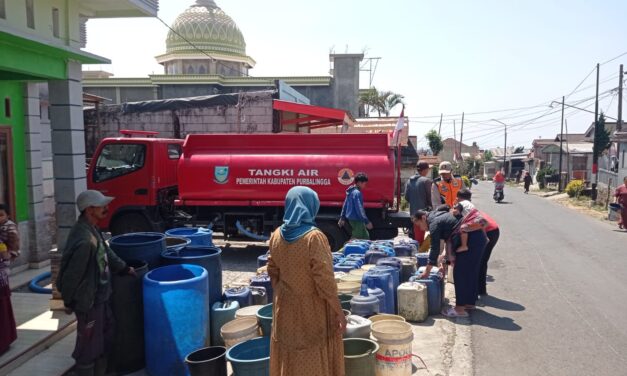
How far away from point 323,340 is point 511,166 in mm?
66252

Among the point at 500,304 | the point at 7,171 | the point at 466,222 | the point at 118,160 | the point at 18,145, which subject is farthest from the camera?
the point at 118,160

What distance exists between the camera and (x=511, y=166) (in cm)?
6431

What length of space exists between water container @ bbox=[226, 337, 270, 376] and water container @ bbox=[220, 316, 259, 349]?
335 millimetres

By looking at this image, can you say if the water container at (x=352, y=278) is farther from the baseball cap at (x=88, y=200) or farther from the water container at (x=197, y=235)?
the baseball cap at (x=88, y=200)

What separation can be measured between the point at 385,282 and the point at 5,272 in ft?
13.4

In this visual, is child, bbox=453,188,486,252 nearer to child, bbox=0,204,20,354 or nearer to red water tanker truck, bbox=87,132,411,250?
red water tanker truck, bbox=87,132,411,250

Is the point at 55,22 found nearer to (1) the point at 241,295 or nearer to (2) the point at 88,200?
(2) the point at 88,200

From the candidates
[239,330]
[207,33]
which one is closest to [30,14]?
[239,330]

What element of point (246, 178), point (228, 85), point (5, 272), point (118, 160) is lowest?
point (5, 272)

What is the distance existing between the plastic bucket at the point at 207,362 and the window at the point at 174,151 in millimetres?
6912

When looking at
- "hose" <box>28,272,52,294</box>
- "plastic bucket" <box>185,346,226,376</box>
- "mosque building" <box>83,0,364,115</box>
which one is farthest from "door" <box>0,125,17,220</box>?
"mosque building" <box>83,0,364,115</box>

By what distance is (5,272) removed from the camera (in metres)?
4.93

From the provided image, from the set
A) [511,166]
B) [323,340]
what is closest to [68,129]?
[323,340]

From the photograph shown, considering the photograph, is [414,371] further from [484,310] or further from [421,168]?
[421,168]
